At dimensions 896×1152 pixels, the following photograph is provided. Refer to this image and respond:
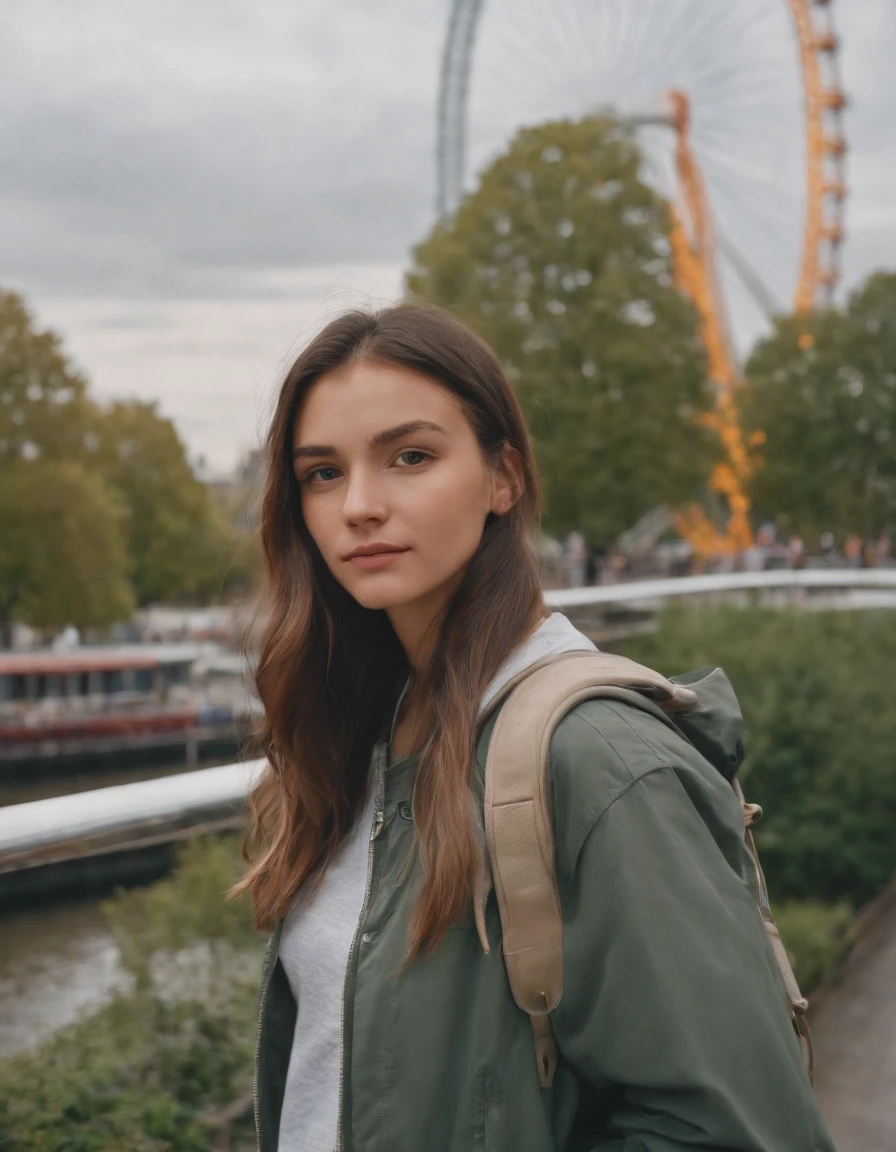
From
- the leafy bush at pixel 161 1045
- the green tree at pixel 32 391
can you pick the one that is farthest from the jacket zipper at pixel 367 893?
the green tree at pixel 32 391

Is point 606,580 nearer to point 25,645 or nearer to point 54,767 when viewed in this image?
point 54,767

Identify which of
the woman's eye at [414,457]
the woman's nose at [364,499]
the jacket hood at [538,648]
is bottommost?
the jacket hood at [538,648]

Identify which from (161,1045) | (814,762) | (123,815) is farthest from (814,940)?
(123,815)

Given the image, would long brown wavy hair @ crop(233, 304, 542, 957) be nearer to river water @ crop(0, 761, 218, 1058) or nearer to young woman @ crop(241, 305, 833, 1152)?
young woman @ crop(241, 305, 833, 1152)

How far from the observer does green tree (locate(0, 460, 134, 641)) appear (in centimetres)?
2186

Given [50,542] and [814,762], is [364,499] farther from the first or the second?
[50,542]

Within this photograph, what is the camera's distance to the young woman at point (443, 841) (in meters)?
1.18

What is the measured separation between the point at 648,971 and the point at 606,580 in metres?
18.7

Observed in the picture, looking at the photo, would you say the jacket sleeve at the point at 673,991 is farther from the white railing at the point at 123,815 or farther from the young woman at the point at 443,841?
the white railing at the point at 123,815

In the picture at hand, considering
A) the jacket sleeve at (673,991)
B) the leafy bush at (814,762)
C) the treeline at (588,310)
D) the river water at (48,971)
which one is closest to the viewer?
the jacket sleeve at (673,991)

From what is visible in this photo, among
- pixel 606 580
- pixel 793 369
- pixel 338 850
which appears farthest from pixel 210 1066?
pixel 793 369

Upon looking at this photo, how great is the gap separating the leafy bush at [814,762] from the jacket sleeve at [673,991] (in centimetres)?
559

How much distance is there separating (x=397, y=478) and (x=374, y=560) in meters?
0.09

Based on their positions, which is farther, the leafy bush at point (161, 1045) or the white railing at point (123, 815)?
the leafy bush at point (161, 1045)
